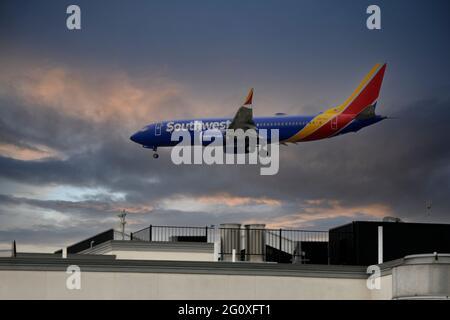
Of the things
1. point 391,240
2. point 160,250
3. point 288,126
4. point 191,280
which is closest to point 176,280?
point 191,280

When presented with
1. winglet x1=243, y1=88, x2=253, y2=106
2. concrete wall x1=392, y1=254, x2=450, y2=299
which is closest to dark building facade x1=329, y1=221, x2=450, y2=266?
concrete wall x1=392, y1=254, x2=450, y2=299

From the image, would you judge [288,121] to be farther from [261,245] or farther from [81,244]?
[261,245]

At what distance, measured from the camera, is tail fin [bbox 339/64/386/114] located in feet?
292

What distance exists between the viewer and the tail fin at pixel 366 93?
89.1m

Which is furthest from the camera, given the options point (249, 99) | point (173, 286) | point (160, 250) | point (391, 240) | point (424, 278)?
point (249, 99)

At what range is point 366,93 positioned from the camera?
302 feet

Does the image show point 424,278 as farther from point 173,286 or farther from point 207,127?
point 207,127

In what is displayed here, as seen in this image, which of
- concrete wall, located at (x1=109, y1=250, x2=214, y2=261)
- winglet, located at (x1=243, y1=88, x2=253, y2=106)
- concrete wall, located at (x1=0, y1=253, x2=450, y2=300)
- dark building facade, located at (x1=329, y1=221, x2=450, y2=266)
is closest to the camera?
concrete wall, located at (x1=0, y1=253, x2=450, y2=300)

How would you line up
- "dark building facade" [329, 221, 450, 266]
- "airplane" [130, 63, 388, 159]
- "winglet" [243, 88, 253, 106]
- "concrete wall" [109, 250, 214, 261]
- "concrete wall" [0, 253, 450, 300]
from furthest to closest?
"airplane" [130, 63, 388, 159], "winglet" [243, 88, 253, 106], "concrete wall" [109, 250, 214, 261], "dark building facade" [329, 221, 450, 266], "concrete wall" [0, 253, 450, 300]

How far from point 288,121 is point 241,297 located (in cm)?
5628

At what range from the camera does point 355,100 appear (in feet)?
297

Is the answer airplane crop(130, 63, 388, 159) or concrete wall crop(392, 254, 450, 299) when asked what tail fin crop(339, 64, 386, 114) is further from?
concrete wall crop(392, 254, 450, 299)
